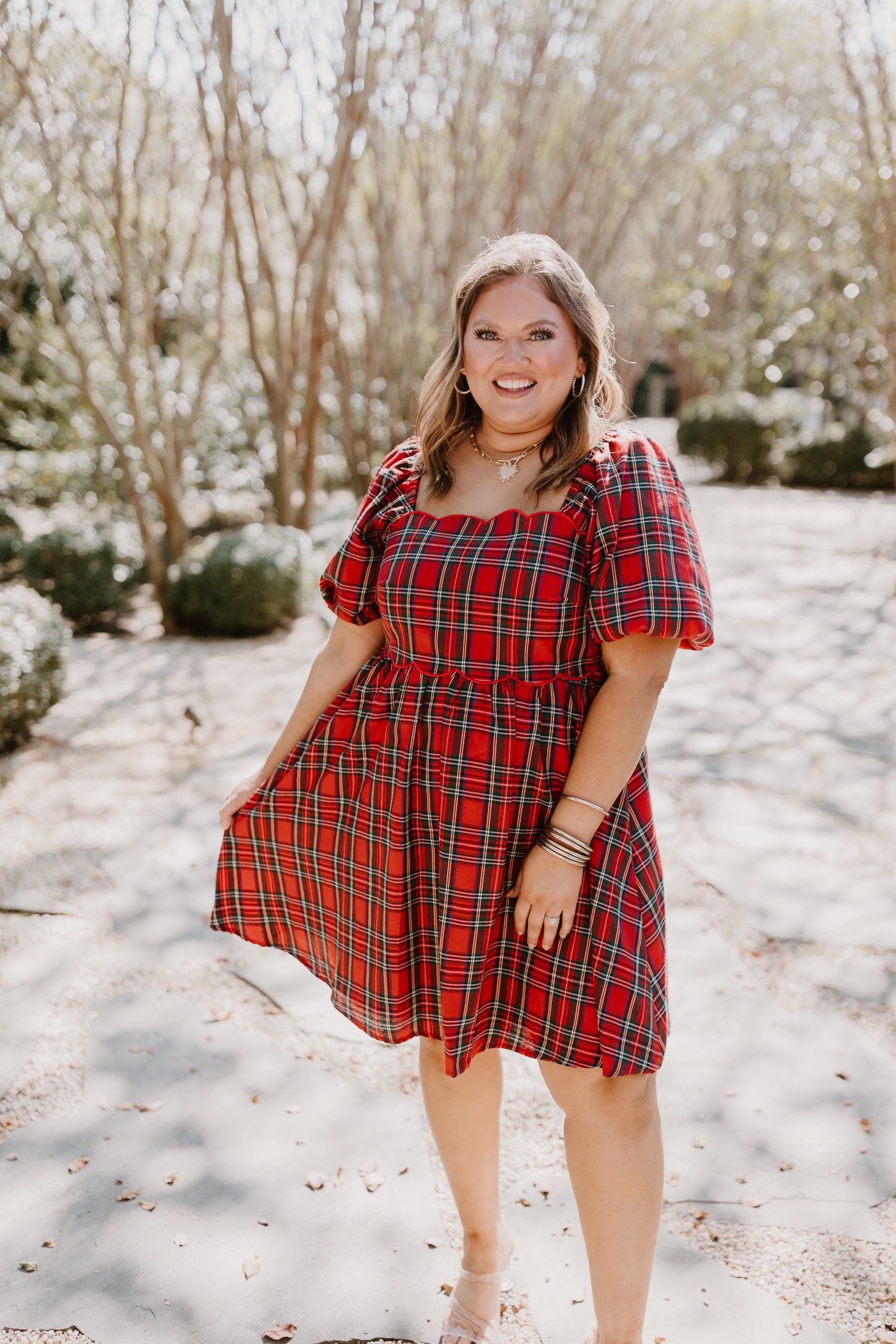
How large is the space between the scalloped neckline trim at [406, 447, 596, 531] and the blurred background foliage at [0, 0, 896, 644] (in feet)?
6.90

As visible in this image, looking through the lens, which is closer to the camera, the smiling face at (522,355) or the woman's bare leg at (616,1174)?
the woman's bare leg at (616,1174)

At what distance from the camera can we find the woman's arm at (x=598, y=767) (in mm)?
1396

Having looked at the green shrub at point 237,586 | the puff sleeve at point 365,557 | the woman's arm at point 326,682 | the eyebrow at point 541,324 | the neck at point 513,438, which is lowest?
the green shrub at point 237,586

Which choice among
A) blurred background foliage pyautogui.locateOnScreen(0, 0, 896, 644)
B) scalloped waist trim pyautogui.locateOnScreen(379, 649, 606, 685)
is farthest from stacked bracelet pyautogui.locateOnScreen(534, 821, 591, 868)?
blurred background foliage pyautogui.locateOnScreen(0, 0, 896, 644)

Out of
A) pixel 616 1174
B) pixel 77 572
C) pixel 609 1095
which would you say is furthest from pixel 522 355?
pixel 77 572

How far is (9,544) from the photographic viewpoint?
7508mm

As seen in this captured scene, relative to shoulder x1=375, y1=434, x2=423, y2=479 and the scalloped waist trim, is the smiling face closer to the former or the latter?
shoulder x1=375, y1=434, x2=423, y2=479

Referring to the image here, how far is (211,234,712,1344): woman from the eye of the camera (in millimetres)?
1411

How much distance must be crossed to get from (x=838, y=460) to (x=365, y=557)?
13322mm

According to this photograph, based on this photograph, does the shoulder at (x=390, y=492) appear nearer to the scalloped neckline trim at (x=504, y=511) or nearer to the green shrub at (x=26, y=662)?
the scalloped neckline trim at (x=504, y=511)

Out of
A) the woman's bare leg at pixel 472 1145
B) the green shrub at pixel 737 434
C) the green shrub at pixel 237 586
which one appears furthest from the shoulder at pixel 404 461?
the green shrub at pixel 737 434

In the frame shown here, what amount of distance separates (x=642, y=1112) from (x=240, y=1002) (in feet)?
4.72

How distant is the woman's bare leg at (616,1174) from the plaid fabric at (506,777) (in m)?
0.07

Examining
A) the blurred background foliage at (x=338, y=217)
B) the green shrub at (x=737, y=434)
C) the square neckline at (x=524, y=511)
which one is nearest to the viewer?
the square neckline at (x=524, y=511)
